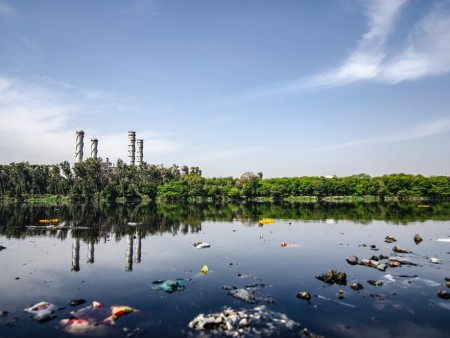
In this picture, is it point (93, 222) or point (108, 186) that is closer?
point (93, 222)

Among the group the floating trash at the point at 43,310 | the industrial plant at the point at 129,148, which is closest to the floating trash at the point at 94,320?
the floating trash at the point at 43,310

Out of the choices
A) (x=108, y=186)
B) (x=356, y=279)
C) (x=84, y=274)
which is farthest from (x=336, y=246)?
(x=108, y=186)

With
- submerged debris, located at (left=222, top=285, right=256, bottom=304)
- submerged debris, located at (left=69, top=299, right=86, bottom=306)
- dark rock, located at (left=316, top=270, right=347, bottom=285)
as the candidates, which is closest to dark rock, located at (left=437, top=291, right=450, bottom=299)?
dark rock, located at (left=316, top=270, right=347, bottom=285)

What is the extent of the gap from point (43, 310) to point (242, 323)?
1018cm

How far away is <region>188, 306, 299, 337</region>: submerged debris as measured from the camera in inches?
594

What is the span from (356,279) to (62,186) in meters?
116

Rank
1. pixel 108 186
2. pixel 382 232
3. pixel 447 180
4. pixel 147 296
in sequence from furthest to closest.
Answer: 1. pixel 447 180
2. pixel 108 186
3. pixel 382 232
4. pixel 147 296

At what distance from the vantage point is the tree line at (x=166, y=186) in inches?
4611

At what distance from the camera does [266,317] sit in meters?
16.7

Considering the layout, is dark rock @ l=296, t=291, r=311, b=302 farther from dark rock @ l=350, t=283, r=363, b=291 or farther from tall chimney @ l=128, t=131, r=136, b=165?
tall chimney @ l=128, t=131, r=136, b=165

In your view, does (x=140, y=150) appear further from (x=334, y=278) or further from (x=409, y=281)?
(x=409, y=281)

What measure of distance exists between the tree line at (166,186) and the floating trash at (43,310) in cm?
10169

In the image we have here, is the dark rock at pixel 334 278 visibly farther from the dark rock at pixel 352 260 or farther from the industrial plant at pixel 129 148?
the industrial plant at pixel 129 148

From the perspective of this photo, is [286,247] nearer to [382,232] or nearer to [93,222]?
[382,232]
